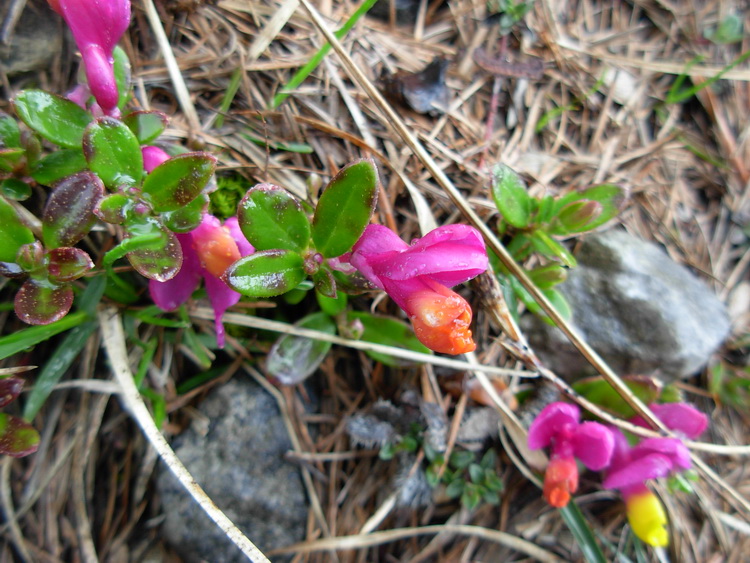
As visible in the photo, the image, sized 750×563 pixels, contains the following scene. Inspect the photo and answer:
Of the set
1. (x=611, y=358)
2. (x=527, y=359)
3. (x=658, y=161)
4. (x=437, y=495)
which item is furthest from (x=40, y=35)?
(x=658, y=161)

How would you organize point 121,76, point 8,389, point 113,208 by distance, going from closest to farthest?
point 113,208 < point 8,389 < point 121,76

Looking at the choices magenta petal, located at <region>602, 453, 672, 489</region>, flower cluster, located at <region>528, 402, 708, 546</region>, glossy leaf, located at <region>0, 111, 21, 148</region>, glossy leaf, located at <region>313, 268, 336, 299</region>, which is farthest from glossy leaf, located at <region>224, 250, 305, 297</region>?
magenta petal, located at <region>602, 453, 672, 489</region>

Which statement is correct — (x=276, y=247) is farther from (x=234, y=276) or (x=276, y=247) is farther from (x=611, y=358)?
(x=611, y=358)

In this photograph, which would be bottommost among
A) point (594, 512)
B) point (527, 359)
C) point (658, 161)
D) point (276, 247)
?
point (594, 512)

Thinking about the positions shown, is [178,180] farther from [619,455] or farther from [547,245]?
[619,455]

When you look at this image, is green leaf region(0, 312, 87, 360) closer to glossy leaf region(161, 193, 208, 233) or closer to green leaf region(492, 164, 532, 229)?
glossy leaf region(161, 193, 208, 233)

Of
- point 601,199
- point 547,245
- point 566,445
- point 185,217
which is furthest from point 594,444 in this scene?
point 185,217
